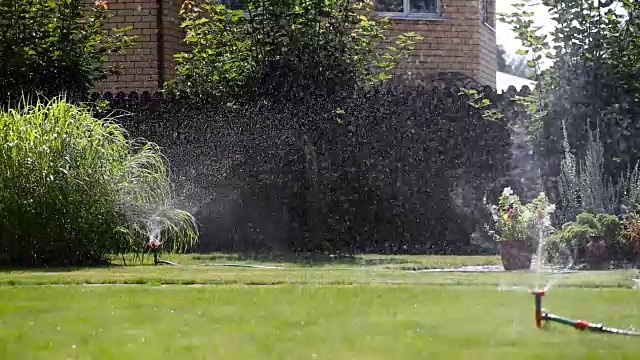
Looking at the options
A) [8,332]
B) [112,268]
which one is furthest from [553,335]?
[112,268]

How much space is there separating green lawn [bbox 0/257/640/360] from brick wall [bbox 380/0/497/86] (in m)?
9.36

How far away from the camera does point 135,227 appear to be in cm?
1091

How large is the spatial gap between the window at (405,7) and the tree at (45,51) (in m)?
5.74

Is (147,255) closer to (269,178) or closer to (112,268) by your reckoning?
(112,268)

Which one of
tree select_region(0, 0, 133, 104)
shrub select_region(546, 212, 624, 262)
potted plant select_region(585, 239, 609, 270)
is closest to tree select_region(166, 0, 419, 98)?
tree select_region(0, 0, 133, 104)

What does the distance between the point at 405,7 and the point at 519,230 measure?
27.9ft

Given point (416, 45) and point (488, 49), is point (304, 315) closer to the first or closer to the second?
point (416, 45)

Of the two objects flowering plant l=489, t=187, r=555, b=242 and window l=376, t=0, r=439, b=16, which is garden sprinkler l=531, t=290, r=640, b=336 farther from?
window l=376, t=0, r=439, b=16

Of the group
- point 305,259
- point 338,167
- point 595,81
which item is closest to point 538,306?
point 305,259

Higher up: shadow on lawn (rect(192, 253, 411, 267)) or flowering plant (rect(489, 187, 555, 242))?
flowering plant (rect(489, 187, 555, 242))

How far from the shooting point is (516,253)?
33.6 ft

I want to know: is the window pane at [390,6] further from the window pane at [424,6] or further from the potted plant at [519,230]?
the potted plant at [519,230]

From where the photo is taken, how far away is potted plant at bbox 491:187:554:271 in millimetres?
10250

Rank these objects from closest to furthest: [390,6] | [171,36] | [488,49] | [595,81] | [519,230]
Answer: [519,230]
[595,81]
[171,36]
[390,6]
[488,49]
